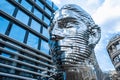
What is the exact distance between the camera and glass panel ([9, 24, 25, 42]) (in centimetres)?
572

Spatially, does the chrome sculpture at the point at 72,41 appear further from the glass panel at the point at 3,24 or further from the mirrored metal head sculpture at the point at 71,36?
the glass panel at the point at 3,24

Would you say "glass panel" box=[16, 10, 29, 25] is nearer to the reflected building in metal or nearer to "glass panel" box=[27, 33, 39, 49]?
"glass panel" box=[27, 33, 39, 49]

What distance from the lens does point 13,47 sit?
197 inches

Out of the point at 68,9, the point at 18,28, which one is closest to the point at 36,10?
Result: the point at 18,28

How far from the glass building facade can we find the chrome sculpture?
9.84ft

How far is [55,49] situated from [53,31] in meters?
0.09

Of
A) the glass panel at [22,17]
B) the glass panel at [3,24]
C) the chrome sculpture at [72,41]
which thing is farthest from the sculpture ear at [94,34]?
the glass panel at [22,17]

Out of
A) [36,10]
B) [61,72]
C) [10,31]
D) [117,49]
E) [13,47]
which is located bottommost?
[61,72]

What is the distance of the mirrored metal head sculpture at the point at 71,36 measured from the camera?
627 millimetres

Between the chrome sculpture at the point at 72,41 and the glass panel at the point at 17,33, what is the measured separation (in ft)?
16.8

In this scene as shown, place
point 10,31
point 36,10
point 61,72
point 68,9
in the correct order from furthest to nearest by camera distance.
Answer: point 36,10 < point 10,31 < point 68,9 < point 61,72

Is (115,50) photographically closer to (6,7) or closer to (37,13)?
(37,13)

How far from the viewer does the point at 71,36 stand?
0.66 meters

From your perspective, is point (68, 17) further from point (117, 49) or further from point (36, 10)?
point (117, 49)
